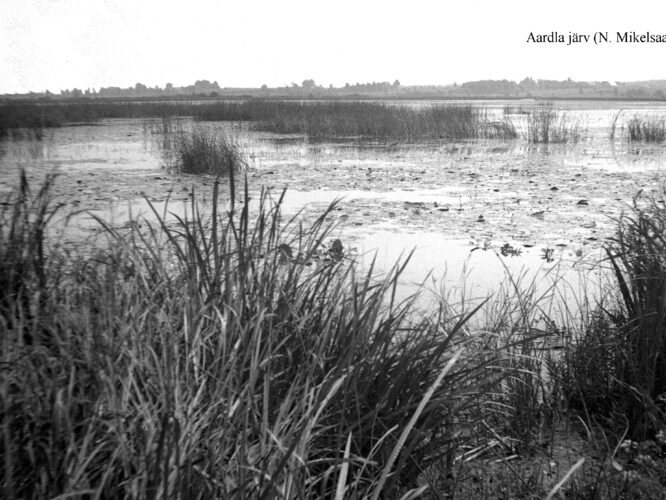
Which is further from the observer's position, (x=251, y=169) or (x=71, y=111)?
(x=71, y=111)

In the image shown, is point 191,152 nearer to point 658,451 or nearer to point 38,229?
point 38,229

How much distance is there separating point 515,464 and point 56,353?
1.68 m

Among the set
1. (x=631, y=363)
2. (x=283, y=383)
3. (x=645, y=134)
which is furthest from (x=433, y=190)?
(x=645, y=134)

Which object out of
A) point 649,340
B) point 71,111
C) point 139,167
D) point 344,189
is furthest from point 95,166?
point 71,111

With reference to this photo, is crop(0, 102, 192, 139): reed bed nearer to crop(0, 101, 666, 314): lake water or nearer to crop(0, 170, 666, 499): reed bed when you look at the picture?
crop(0, 101, 666, 314): lake water

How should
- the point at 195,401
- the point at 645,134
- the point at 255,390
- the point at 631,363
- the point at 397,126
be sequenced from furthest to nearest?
1. the point at 397,126
2. the point at 645,134
3. the point at 631,363
4. the point at 255,390
5. the point at 195,401

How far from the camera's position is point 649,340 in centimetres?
272

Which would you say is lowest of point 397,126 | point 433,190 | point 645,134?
point 433,190

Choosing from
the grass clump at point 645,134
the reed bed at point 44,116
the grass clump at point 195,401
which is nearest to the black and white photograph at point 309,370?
the grass clump at point 195,401

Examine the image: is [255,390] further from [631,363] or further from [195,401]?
[631,363]

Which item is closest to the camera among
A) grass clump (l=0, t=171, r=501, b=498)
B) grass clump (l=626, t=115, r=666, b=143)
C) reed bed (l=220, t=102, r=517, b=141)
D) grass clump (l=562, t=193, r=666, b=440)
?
grass clump (l=0, t=171, r=501, b=498)

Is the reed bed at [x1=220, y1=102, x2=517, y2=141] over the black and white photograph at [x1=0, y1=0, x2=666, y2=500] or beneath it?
over

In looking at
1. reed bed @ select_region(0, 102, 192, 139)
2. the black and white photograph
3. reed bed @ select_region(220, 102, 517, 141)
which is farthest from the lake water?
reed bed @ select_region(220, 102, 517, 141)

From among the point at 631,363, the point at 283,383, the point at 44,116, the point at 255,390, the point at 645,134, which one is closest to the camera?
the point at 255,390
